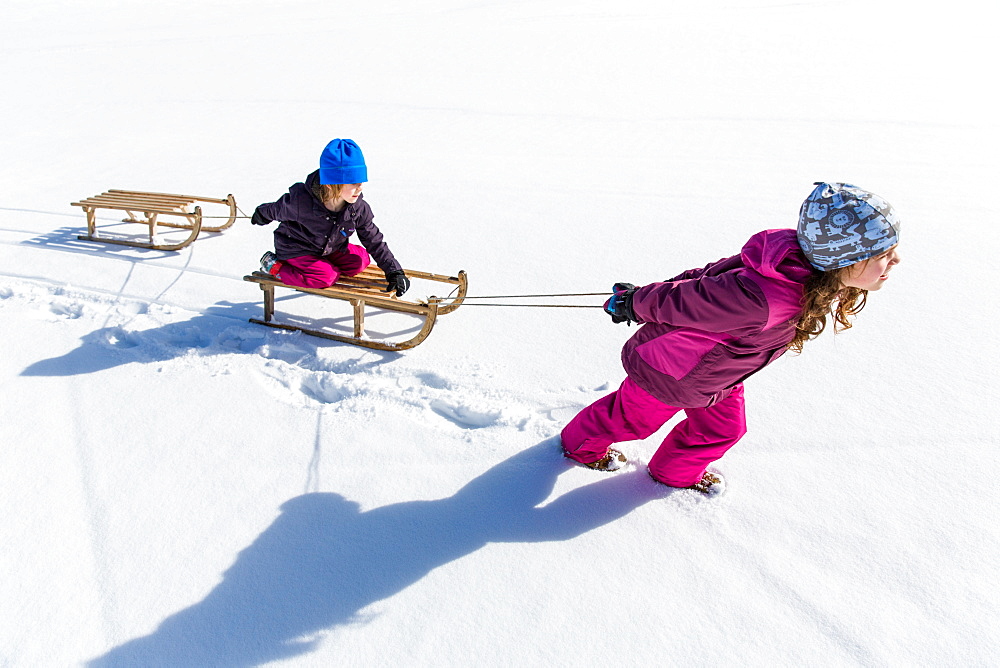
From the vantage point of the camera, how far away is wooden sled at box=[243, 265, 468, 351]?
12.9ft

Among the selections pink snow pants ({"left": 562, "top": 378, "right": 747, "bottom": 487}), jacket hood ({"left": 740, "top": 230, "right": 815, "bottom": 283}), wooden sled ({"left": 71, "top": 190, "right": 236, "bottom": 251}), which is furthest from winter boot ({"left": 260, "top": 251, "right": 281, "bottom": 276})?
jacket hood ({"left": 740, "top": 230, "right": 815, "bottom": 283})

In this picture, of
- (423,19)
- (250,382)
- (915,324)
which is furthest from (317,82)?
(915,324)

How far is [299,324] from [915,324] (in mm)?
3921

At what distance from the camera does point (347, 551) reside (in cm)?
263

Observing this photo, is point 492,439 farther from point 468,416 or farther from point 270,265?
point 270,265

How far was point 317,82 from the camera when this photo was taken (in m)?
10.9

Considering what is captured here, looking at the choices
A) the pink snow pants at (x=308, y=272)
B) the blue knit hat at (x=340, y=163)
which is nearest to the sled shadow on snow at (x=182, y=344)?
the pink snow pants at (x=308, y=272)

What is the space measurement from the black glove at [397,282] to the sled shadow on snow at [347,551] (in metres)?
1.38

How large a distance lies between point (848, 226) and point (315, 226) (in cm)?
298

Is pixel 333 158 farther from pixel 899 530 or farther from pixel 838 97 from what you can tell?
pixel 838 97

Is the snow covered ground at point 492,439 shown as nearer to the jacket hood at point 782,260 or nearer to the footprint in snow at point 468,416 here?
the footprint in snow at point 468,416

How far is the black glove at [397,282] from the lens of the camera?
13.0 ft

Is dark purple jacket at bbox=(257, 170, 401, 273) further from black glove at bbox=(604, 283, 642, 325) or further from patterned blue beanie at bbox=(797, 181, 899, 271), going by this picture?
patterned blue beanie at bbox=(797, 181, 899, 271)

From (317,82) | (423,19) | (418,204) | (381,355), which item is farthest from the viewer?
(423,19)
